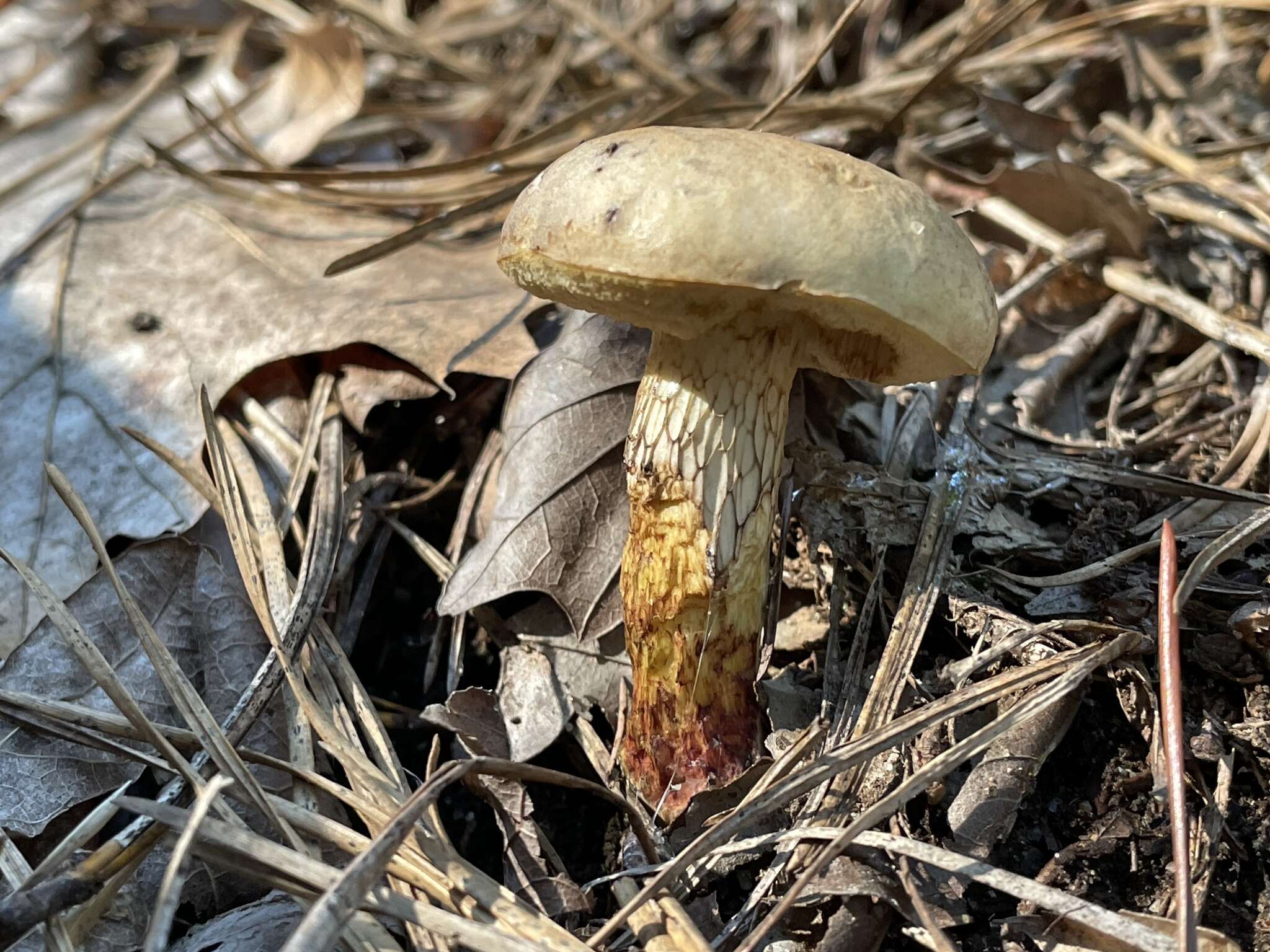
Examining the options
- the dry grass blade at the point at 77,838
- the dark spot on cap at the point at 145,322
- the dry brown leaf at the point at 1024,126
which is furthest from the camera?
the dry brown leaf at the point at 1024,126

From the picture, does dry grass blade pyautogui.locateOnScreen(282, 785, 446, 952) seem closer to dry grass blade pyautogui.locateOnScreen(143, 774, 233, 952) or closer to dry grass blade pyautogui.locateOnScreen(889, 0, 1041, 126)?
dry grass blade pyautogui.locateOnScreen(143, 774, 233, 952)

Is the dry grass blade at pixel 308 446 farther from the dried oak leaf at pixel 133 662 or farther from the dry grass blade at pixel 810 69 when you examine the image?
the dry grass blade at pixel 810 69

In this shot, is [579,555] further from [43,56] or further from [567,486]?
[43,56]

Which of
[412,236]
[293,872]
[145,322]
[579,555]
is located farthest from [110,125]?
[293,872]

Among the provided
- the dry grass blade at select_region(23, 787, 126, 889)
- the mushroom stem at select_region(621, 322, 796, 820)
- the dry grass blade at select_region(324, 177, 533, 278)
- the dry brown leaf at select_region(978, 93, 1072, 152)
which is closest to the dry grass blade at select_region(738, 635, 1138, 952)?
the mushroom stem at select_region(621, 322, 796, 820)

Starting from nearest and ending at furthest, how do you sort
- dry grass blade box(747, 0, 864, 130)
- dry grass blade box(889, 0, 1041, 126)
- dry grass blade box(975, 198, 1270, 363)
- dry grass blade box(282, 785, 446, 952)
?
dry grass blade box(282, 785, 446, 952), dry grass blade box(975, 198, 1270, 363), dry grass blade box(747, 0, 864, 130), dry grass blade box(889, 0, 1041, 126)

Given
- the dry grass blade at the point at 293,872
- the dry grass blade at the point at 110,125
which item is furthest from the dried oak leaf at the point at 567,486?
the dry grass blade at the point at 110,125

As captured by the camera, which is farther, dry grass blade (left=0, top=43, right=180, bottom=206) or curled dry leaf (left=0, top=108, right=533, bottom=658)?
dry grass blade (left=0, top=43, right=180, bottom=206)
